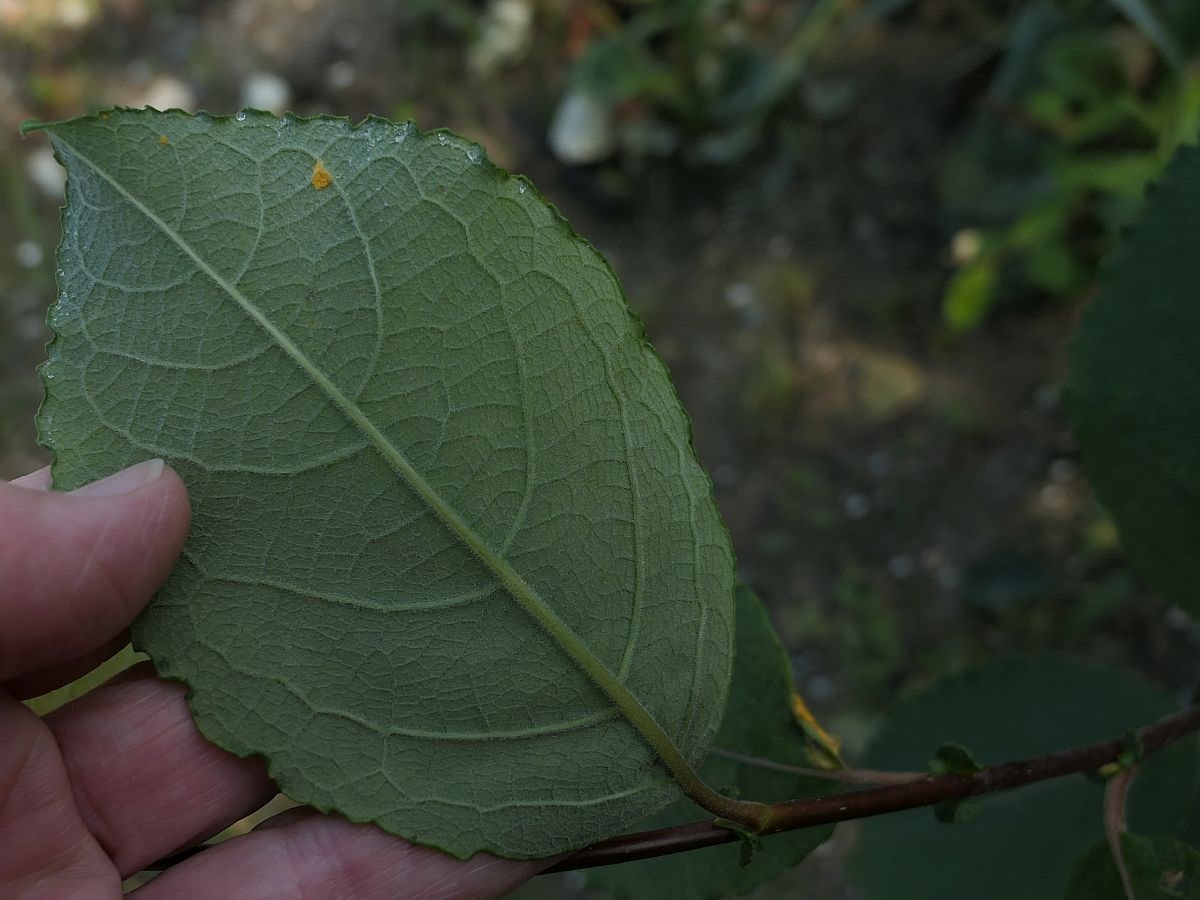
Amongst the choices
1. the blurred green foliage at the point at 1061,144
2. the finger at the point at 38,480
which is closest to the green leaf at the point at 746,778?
the finger at the point at 38,480

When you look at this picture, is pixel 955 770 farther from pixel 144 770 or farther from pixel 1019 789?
pixel 144 770

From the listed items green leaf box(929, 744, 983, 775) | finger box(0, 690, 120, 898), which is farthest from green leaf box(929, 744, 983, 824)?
finger box(0, 690, 120, 898)

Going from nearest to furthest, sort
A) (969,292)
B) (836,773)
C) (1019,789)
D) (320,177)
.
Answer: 1. (320,177)
2. (836,773)
3. (1019,789)
4. (969,292)

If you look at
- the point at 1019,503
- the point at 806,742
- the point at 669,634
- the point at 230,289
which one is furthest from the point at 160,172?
the point at 1019,503

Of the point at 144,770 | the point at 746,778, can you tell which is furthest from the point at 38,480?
the point at 746,778

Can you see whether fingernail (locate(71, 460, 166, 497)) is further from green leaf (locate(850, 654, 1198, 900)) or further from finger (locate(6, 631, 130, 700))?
green leaf (locate(850, 654, 1198, 900))

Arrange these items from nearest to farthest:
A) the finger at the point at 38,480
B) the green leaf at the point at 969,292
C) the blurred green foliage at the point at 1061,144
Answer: the finger at the point at 38,480 → the blurred green foliage at the point at 1061,144 → the green leaf at the point at 969,292

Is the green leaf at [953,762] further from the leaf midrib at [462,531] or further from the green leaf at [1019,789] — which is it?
the green leaf at [1019,789]
